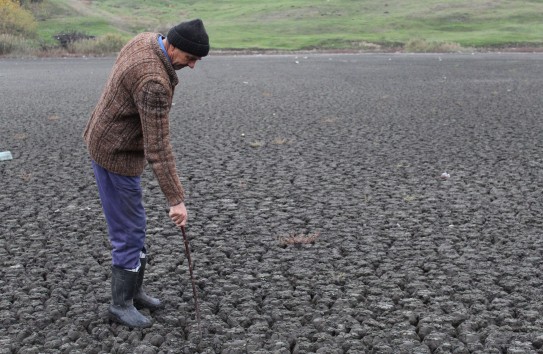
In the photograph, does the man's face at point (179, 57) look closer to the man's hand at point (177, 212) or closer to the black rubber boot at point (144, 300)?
the man's hand at point (177, 212)

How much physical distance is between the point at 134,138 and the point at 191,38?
0.90 meters

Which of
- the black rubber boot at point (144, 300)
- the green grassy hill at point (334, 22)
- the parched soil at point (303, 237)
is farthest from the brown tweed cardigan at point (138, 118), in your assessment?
the green grassy hill at point (334, 22)

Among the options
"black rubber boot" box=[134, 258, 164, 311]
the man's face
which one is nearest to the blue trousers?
"black rubber boot" box=[134, 258, 164, 311]

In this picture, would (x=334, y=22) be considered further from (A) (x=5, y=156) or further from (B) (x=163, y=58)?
(B) (x=163, y=58)

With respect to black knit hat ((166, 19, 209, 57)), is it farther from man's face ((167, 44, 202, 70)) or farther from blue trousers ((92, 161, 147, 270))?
blue trousers ((92, 161, 147, 270))

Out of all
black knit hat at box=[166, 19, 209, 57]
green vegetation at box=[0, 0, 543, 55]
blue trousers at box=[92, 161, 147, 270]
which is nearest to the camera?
black knit hat at box=[166, 19, 209, 57]

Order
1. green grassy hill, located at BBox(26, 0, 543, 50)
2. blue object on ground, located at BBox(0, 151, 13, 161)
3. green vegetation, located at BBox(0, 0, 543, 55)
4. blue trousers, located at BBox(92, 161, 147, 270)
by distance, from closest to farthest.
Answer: blue trousers, located at BBox(92, 161, 147, 270) → blue object on ground, located at BBox(0, 151, 13, 161) → green vegetation, located at BBox(0, 0, 543, 55) → green grassy hill, located at BBox(26, 0, 543, 50)

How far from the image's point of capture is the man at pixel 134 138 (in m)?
5.17

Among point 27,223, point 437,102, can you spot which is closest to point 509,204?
point 27,223

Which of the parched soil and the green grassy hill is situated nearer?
the parched soil

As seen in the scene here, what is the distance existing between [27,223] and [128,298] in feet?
11.0

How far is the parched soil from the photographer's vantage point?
5848mm

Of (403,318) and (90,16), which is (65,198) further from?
(90,16)

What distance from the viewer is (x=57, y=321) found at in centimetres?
603
